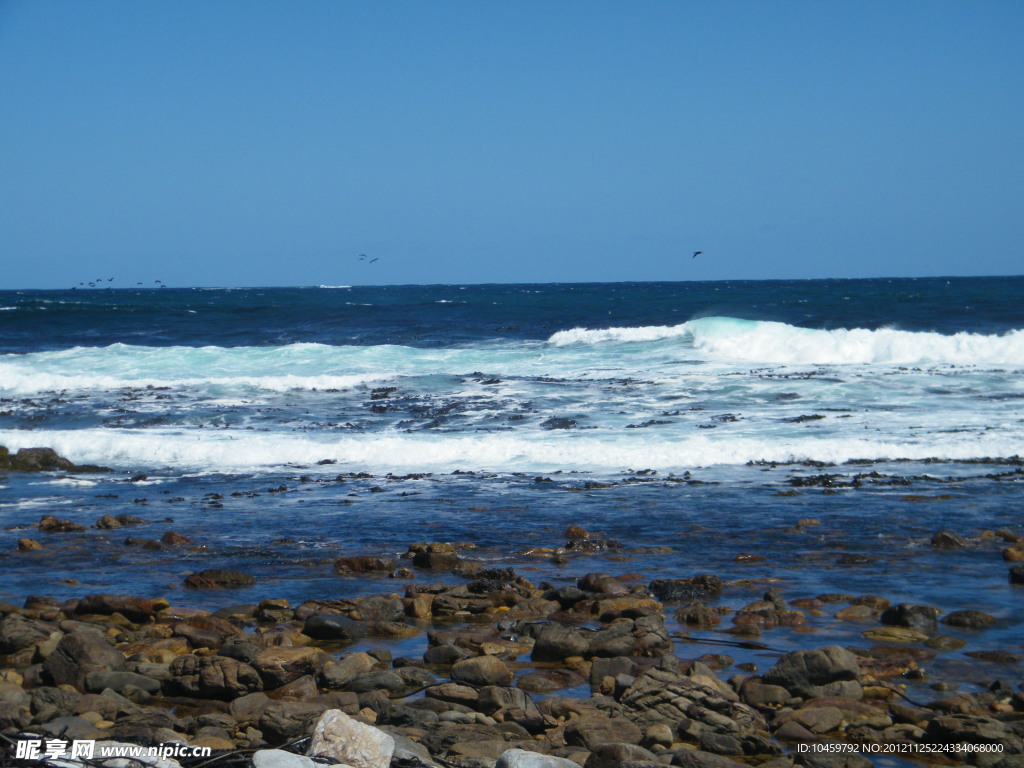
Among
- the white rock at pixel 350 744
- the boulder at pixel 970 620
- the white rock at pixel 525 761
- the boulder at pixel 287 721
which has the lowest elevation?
the boulder at pixel 970 620

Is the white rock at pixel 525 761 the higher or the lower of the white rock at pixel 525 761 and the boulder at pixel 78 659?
the higher

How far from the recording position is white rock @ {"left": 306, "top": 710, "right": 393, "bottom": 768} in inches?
161

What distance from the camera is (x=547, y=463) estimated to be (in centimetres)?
1502

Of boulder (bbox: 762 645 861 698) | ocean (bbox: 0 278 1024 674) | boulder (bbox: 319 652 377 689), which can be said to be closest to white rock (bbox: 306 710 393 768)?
boulder (bbox: 319 652 377 689)

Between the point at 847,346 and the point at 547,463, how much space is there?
19261mm

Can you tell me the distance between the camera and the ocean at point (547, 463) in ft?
31.0

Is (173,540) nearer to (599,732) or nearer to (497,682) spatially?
(497,682)

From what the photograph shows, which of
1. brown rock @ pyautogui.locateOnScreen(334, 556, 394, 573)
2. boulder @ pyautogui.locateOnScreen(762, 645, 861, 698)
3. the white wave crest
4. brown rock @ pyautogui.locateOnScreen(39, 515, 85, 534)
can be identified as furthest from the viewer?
the white wave crest

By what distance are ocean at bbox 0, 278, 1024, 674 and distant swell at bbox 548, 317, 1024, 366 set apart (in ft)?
0.47

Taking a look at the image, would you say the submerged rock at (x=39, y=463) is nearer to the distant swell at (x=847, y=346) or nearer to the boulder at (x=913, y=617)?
the boulder at (x=913, y=617)

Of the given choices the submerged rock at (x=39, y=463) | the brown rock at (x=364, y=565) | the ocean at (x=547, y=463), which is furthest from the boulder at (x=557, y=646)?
the submerged rock at (x=39, y=463)

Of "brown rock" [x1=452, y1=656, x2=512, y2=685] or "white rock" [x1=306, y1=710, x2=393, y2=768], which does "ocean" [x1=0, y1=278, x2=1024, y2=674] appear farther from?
"white rock" [x1=306, y1=710, x2=393, y2=768]

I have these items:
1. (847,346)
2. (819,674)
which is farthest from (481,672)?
(847,346)

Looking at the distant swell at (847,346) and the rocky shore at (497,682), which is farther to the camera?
the distant swell at (847,346)
